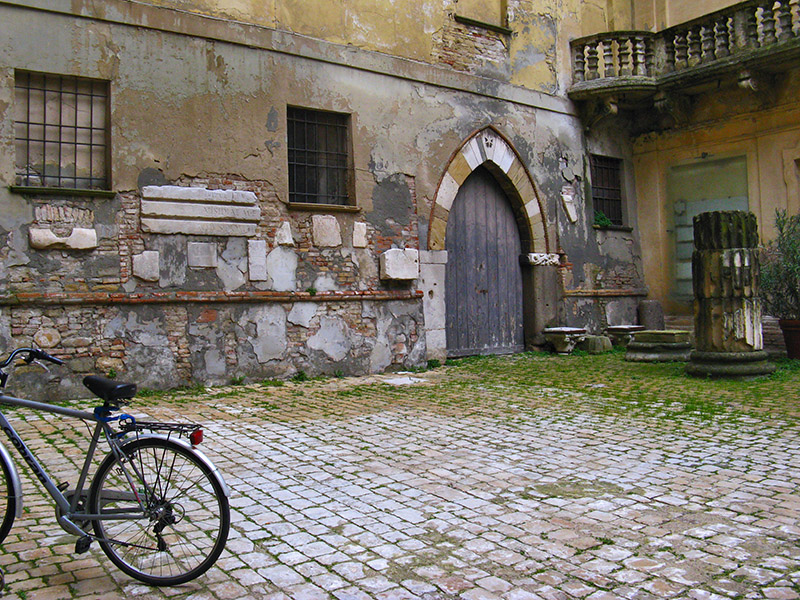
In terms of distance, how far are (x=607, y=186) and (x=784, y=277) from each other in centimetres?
420

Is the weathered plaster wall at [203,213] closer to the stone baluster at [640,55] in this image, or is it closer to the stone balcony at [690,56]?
the stone balcony at [690,56]

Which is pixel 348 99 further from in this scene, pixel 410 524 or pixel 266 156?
pixel 410 524

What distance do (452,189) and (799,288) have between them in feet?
16.9

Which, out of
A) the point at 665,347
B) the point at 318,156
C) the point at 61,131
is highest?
the point at 318,156

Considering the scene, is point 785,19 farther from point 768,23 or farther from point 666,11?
point 666,11

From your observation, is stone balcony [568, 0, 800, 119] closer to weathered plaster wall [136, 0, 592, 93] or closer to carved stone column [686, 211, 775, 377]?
weathered plaster wall [136, 0, 592, 93]

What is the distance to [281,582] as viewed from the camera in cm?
285

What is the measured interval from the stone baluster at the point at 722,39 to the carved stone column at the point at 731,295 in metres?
4.47

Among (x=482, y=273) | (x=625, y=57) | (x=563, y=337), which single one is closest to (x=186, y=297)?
(x=482, y=273)

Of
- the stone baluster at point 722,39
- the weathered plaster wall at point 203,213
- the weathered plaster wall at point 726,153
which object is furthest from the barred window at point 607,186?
the weathered plaster wall at point 203,213

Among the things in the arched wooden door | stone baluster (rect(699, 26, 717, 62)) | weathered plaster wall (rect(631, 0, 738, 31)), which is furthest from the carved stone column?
weathered plaster wall (rect(631, 0, 738, 31))

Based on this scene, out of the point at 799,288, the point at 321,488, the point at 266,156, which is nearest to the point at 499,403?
the point at 321,488

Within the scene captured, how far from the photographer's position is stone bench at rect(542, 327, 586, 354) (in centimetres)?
1160

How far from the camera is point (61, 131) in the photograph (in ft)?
25.0
